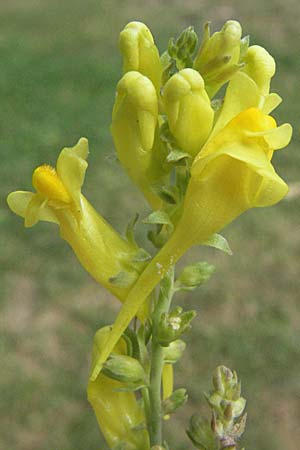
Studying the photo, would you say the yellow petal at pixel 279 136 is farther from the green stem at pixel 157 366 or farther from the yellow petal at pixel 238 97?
the green stem at pixel 157 366

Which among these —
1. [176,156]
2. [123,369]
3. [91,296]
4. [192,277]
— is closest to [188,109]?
[176,156]

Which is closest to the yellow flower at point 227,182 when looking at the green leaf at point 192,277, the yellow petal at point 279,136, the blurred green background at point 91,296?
the yellow petal at point 279,136

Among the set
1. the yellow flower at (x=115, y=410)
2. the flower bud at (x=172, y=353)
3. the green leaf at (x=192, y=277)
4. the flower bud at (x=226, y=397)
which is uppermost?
the green leaf at (x=192, y=277)

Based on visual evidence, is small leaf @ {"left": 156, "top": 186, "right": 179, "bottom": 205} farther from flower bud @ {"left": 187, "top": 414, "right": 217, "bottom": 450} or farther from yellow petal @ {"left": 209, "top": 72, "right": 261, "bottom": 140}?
flower bud @ {"left": 187, "top": 414, "right": 217, "bottom": 450}

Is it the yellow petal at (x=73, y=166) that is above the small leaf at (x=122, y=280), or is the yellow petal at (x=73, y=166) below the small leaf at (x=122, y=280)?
above

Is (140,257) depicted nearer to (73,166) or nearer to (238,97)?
(73,166)
